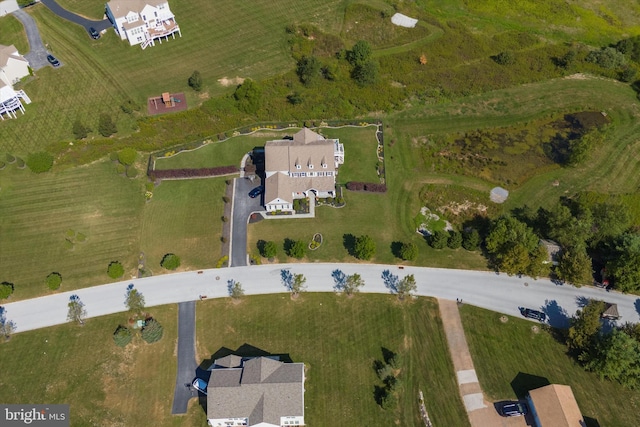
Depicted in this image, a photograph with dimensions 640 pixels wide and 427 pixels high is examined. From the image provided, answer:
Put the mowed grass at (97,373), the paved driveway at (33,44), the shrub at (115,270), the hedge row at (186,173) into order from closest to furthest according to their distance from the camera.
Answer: the mowed grass at (97,373) < the shrub at (115,270) < the hedge row at (186,173) < the paved driveway at (33,44)

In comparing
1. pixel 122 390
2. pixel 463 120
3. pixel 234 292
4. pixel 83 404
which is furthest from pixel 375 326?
pixel 463 120

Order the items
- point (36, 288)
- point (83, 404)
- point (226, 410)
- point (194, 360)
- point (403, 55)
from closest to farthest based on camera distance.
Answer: point (226, 410) < point (83, 404) < point (194, 360) < point (36, 288) < point (403, 55)

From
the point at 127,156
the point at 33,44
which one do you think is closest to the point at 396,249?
the point at 127,156

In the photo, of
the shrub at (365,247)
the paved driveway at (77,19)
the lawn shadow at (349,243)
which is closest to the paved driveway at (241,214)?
the lawn shadow at (349,243)

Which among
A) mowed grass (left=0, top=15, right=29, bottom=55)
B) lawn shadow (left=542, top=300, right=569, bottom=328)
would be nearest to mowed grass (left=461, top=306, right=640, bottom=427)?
lawn shadow (left=542, top=300, right=569, bottom=328)

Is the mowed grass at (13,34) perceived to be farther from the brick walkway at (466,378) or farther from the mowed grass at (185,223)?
the brick walkway at (466,378)

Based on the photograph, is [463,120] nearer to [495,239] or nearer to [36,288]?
[495,239]
